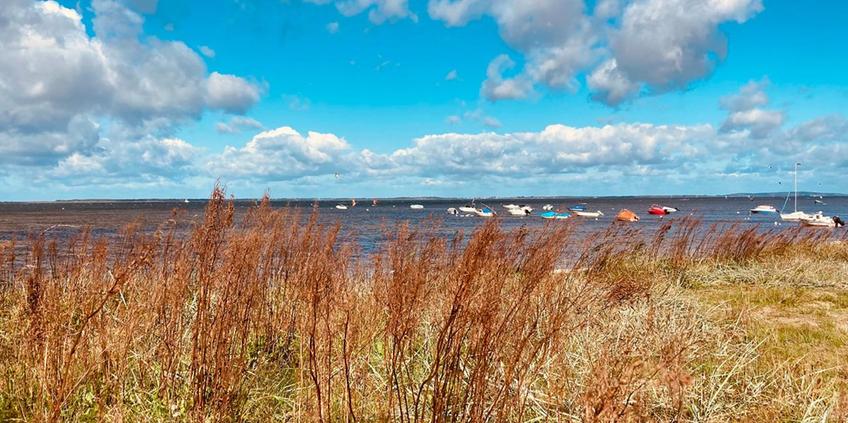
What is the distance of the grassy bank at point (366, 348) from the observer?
8.95 feet

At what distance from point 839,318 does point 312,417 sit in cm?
802

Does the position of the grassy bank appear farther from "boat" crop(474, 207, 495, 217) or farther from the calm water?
the calm water

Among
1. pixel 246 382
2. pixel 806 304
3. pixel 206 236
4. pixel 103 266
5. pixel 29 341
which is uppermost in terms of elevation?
pixel 206 236

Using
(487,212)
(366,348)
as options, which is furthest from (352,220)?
(366,348)

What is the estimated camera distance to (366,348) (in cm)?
451

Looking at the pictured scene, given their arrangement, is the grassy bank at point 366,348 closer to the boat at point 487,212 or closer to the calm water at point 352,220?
the boat at point 487,212

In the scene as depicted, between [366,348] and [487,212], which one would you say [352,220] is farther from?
[366,348]

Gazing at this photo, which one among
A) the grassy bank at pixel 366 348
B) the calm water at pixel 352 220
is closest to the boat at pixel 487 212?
the calm water at pixel 352 220

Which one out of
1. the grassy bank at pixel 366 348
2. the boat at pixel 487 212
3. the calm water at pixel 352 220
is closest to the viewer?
the grassy bank at pixel 366 348

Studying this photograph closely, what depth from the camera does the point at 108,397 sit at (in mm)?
3865

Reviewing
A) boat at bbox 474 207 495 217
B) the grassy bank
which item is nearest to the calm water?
boat at bbox 474 207 495 217

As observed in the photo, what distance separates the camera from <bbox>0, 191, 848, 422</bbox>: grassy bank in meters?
2.73

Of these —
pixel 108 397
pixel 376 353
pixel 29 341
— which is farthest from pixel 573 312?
pixel 29 341

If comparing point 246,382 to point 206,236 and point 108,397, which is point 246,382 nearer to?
point 108,397
